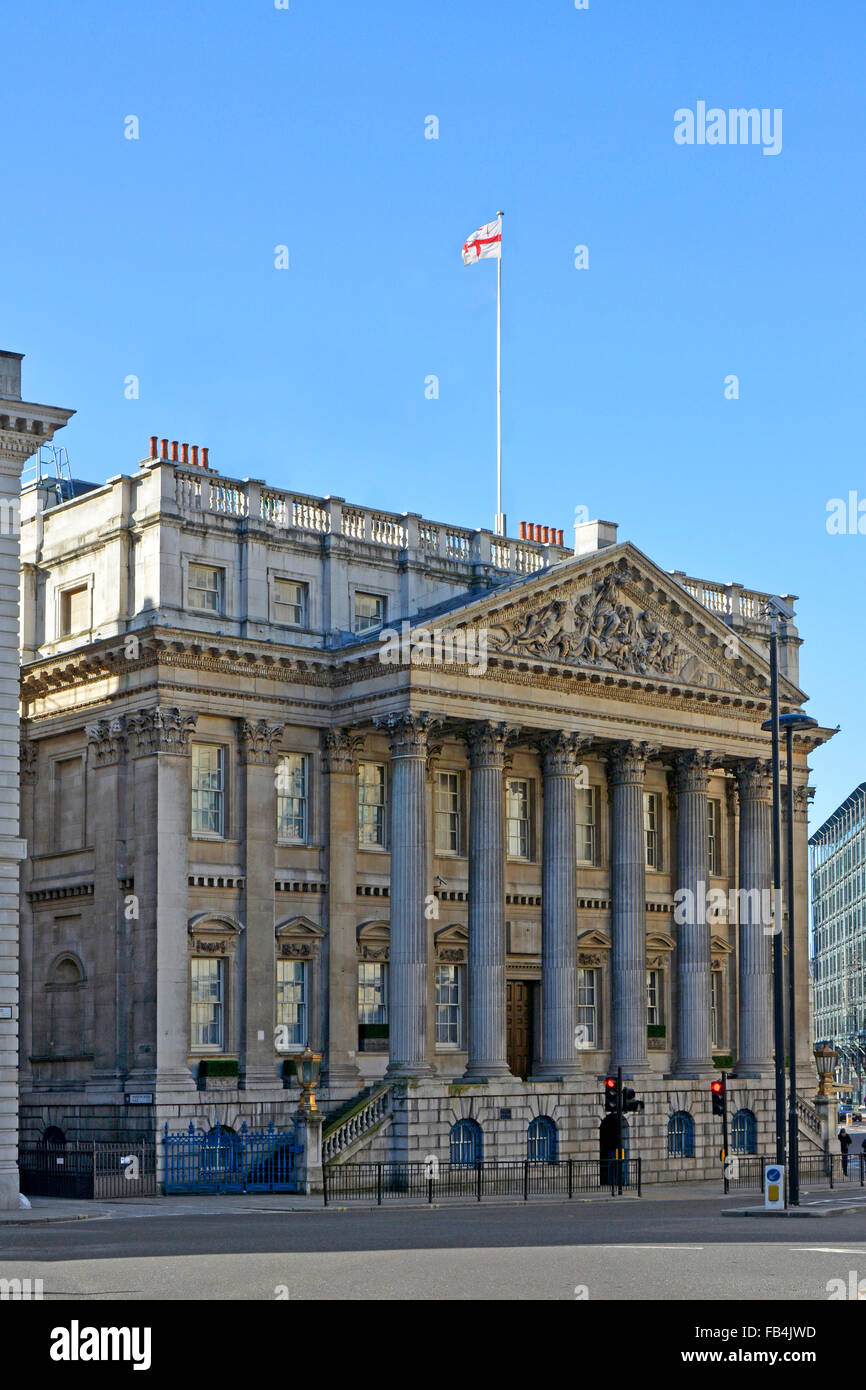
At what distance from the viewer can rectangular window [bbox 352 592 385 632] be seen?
5553 centimetres

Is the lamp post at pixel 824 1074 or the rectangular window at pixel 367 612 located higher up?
the rectangular window at pixel 367 612

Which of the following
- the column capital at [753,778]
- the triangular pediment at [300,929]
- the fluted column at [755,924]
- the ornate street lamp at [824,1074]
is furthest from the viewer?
the ornate street lamp at [824,1074]

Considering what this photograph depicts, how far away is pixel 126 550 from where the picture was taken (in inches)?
2069

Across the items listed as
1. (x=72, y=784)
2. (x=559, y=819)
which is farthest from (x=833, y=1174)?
(x=72, y=784)

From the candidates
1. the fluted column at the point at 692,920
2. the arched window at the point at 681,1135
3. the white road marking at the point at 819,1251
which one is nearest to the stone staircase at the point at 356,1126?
the arched window at the point at 681,1135

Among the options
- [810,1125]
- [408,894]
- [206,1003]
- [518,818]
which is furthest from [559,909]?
[810,1125]

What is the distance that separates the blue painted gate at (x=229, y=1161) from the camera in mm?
47781

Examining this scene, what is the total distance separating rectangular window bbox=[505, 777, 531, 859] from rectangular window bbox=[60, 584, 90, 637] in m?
12.9

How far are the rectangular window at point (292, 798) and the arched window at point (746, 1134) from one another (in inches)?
664

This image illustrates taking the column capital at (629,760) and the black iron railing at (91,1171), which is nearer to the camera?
the black iron railing at (91,1171)

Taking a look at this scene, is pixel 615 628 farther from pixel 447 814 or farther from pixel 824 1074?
pixel 824 1074

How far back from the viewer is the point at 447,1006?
56062 millimetres

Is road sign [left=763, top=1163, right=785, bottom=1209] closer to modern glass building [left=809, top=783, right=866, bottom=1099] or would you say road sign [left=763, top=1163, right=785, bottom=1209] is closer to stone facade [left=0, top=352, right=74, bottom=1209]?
stone facade [left=0, top=352, right=74, bottom=1209]

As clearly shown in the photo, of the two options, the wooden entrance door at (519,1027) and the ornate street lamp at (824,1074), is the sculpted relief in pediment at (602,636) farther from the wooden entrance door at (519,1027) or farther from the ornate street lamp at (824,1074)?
the ornate street lamp at (824,1074)
